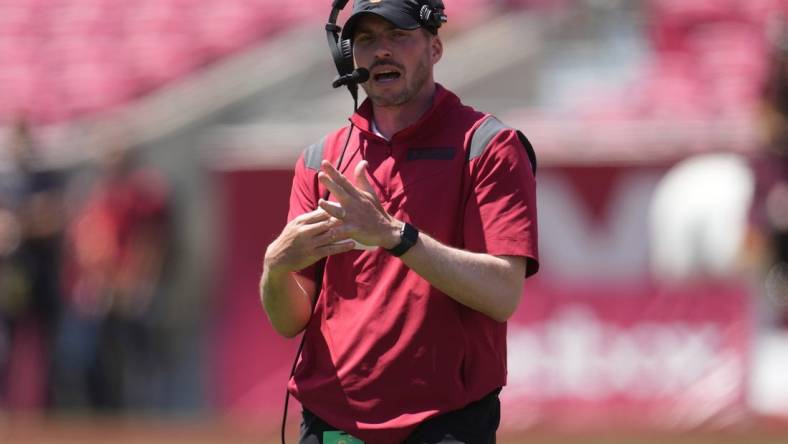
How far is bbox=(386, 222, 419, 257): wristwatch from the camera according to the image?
11.1 feet

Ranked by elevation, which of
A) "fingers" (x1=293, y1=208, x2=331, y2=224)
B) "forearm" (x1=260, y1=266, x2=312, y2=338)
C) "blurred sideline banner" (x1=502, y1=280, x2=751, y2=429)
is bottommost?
"blurred sideline banner" (x1=502, y1=280, x2=751, y2=429)

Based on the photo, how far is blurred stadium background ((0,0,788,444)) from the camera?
387 inches

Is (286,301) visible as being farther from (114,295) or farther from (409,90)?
(114,295)

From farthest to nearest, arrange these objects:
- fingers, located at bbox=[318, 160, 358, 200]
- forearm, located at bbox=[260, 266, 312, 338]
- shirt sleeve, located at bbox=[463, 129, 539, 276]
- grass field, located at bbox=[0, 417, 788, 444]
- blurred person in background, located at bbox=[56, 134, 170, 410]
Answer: blurred person in background, located at bbox=[56, 134, 170, 410], grass field, located at bbox=[0, 417, 788, 444], forearm, located at bbox=[260, 266, 312, 338], shirt sleeve, located at bbox=[463, 129, 539, 276], fingers, located at bbox=[318, 160, 358, 200]

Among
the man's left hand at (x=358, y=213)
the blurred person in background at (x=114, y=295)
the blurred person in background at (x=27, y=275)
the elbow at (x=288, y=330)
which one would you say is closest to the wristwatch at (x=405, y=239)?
the man's left hand at (x=358, y=213)

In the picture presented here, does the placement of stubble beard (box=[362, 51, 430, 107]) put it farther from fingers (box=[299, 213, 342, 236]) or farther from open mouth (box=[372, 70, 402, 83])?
fingers (box=[299, 213, 342, 236])

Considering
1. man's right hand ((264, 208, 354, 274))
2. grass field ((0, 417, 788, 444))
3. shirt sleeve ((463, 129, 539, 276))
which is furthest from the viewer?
→ grass field ((0, 417, 788, 444))

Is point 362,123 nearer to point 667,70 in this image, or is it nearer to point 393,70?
point 393,70

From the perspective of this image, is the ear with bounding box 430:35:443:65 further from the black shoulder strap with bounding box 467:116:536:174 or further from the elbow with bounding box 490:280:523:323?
the elbow with bounding box 490:280:523:323

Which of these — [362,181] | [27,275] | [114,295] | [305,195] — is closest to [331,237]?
[362,181]

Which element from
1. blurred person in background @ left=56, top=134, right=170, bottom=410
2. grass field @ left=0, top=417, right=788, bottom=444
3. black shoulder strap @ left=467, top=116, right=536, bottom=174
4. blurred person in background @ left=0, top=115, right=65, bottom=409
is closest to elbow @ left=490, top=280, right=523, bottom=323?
black shoulder strap @ left=467, top=116, right=536, bottom=174

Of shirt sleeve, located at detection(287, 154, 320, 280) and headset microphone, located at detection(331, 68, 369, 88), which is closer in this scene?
headset microphone, located at detection(331, 68, 369, 88)

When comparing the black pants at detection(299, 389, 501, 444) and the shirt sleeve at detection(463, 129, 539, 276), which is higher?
the shirt sleeve at detection(463, 129, 539, 276)

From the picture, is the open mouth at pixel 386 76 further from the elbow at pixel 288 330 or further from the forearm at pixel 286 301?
the elbow at pixel 288 330
